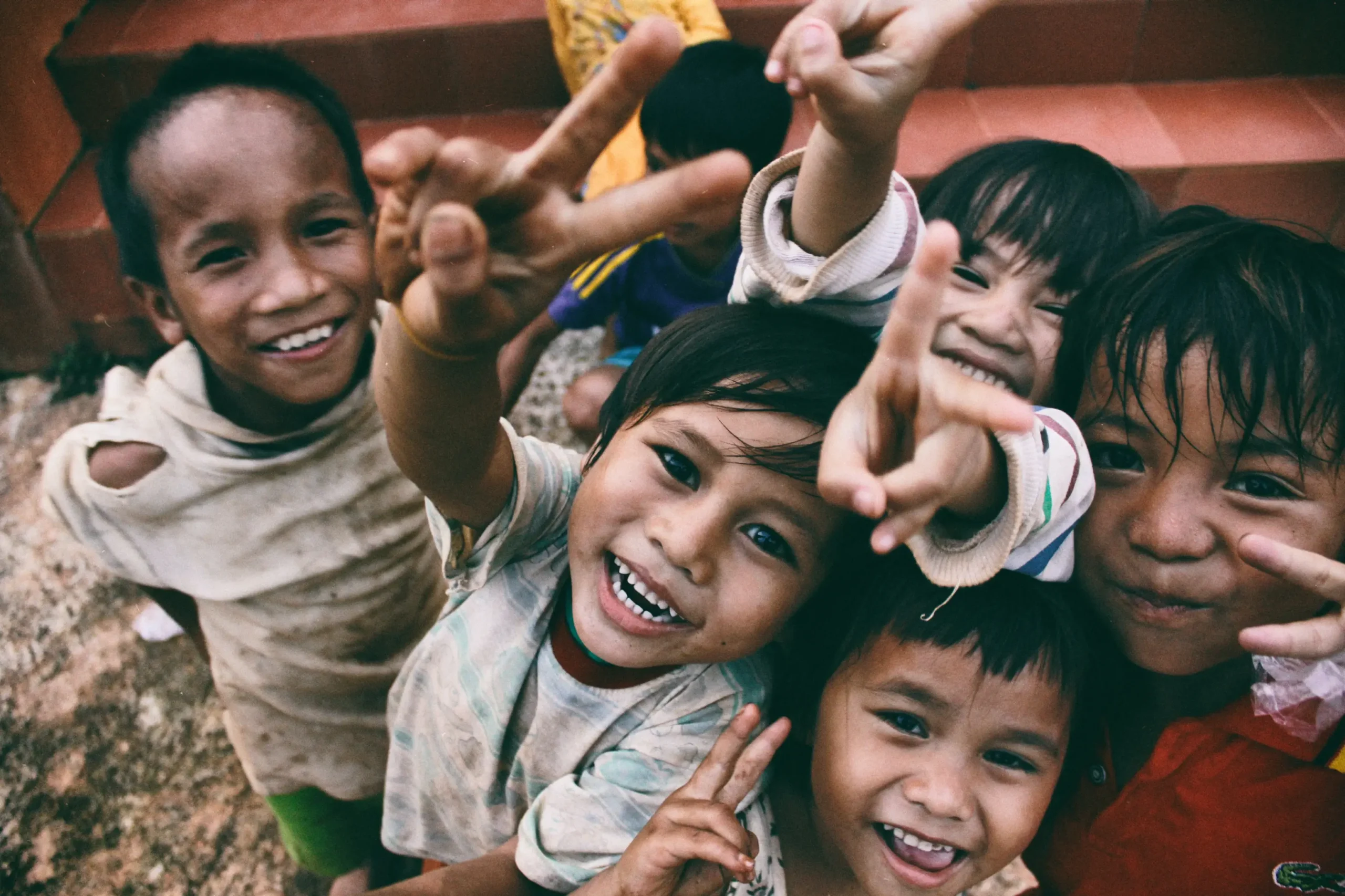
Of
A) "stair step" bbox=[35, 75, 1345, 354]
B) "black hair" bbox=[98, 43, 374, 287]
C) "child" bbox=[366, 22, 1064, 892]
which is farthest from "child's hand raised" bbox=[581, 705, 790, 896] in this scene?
"stair step" bbox=[35, 75, 1345, 354]

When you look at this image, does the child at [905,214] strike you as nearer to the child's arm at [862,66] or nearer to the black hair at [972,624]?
the child's arm at [862,66]

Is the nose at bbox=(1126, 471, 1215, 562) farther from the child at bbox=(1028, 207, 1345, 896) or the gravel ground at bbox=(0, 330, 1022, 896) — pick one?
the gravel ground at bbox=(0, 330, 1022, 896)

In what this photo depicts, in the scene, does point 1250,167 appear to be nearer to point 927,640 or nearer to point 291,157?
point 927,640

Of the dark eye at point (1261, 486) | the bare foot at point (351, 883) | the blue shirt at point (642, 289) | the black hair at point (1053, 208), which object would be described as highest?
the black hair at point (1053, 208)

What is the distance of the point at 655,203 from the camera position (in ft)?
2.45

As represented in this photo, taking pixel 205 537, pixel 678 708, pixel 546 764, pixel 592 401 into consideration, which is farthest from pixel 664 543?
pixel 592 401

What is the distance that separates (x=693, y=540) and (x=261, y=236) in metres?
0.79

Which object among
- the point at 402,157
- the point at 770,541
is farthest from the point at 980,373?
the point at 402,157

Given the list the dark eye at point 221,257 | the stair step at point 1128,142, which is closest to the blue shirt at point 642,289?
the stair step at point 1128,142

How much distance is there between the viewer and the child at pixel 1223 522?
103 centimetres

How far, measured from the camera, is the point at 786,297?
107 centimetres

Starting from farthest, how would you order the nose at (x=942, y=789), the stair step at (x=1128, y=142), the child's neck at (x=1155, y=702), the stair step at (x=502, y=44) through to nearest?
the stair step at (x=502, y=44)
the stair step at (x=1128, y=142)
the child's neck at (x=1155, y=702)
the nose at (x=942, y=789)

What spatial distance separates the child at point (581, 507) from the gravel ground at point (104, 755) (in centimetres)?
82

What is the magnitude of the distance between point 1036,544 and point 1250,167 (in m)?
2.40
